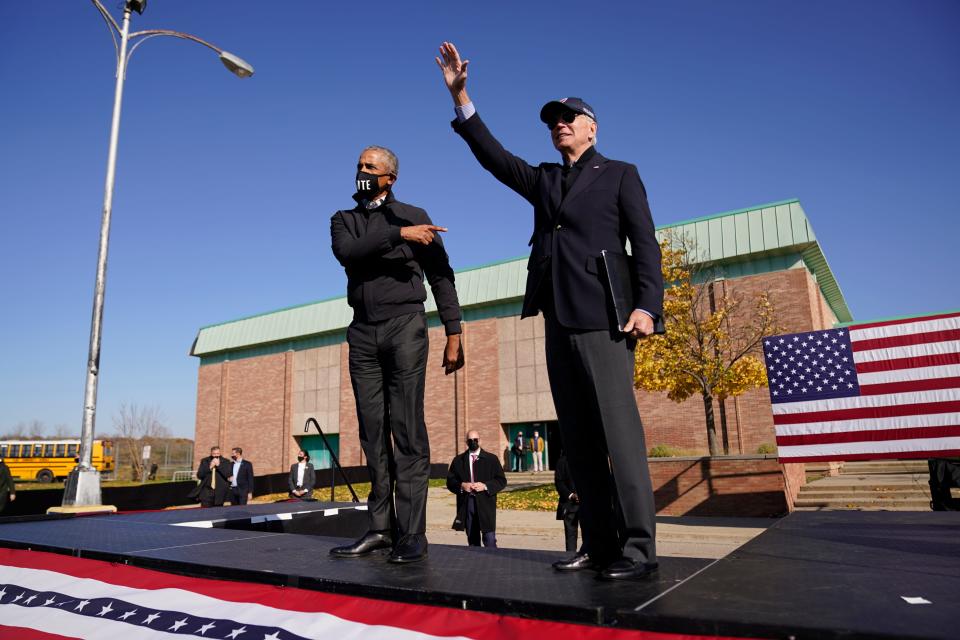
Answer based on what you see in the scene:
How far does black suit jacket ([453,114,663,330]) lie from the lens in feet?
8.68

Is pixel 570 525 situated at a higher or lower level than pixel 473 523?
lower

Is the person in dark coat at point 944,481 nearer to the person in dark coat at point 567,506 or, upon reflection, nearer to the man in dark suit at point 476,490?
the person in dark coat at point 567,506

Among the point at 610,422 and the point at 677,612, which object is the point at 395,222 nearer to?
the point at 610,422

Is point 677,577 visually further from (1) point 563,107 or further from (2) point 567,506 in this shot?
(2) point 567,506

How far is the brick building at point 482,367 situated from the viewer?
2366 cm

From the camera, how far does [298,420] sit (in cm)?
3800

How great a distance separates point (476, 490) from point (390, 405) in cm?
553

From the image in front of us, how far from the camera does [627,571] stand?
7.49ft

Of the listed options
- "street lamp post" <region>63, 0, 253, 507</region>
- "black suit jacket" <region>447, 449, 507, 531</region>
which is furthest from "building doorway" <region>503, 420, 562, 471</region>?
"street lamp post" <region>63, 0, 253, 507</region>

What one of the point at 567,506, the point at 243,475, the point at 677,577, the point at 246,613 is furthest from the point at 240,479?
the point at 677,577

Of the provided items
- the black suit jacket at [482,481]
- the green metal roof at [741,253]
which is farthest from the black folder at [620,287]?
the green metal roof at [741,253]

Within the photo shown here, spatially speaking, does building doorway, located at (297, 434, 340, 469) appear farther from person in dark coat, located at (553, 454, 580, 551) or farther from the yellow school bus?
person in dark coat, located at (553, 454, 580, 551)

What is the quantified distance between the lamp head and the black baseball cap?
35.0ft

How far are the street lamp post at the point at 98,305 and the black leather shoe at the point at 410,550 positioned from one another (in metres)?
6.68
